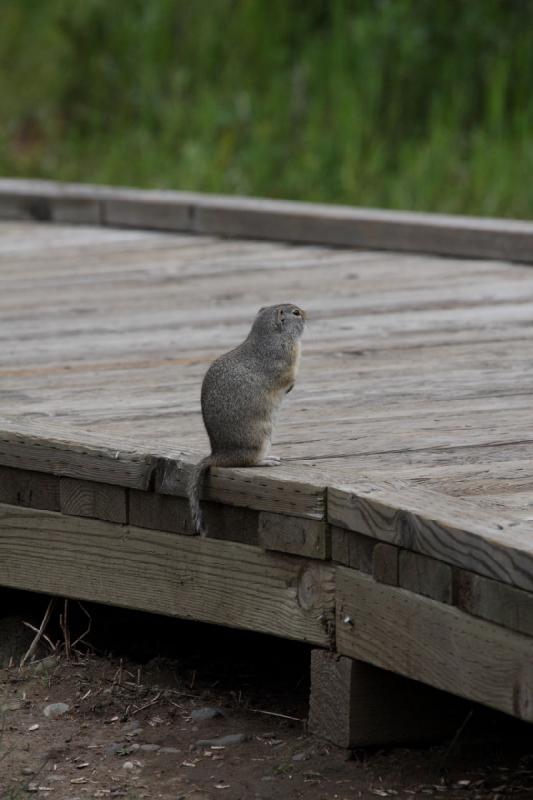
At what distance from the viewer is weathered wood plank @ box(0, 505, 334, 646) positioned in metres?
3.32

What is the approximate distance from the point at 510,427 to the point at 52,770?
4.29 ft

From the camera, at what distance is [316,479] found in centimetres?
321

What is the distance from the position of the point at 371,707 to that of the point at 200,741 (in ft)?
1.30

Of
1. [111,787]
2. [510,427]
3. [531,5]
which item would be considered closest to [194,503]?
[111,787]

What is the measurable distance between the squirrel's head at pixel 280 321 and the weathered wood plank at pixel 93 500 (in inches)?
19.7

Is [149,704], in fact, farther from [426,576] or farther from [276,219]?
[276,219]

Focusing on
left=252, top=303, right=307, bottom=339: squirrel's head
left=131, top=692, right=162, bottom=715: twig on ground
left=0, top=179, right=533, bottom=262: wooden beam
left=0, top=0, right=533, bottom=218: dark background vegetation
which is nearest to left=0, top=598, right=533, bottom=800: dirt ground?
left=131, top=692, right=162, bottom=715: twig on ground

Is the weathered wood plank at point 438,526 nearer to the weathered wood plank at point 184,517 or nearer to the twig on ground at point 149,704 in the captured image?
the weathered wood plank at point 184,517

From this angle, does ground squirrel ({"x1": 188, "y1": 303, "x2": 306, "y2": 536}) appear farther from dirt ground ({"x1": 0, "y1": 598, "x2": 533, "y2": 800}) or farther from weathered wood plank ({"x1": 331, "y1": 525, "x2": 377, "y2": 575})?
dirt ground ({"x1": 0, "y1": 598, "x2": 533, "y2": 800})

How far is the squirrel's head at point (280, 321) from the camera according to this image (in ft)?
11.1

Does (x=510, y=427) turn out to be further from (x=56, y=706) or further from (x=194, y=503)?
(x=56, y=706)

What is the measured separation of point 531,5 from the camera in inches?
406

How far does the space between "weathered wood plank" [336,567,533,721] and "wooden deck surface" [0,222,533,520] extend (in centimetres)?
22

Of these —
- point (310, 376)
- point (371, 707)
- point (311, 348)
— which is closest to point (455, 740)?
point (371, 707)
